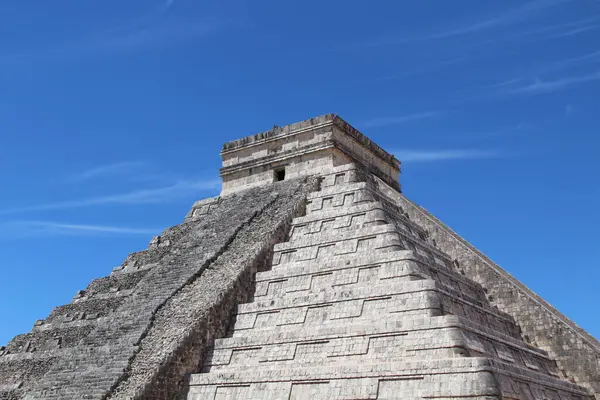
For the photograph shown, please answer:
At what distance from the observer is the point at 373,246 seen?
1200cm

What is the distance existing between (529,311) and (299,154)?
6.81 m

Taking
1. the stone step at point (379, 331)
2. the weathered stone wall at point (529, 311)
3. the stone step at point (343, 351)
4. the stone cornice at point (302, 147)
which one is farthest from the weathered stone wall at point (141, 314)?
the weathered stone wall at point (529, 311)

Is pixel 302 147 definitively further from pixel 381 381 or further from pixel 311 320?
pixel 381 381

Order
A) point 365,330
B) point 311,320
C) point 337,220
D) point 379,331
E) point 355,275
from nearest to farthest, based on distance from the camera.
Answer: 1. point 379,331
2. point 365,330
3. point 311,320
4. point 355,275
5. point 337,220

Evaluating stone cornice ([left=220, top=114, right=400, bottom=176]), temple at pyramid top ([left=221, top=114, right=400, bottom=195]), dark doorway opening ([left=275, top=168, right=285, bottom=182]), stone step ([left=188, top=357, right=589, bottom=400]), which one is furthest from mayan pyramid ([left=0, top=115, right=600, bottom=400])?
dark doorway opening ([left=275, top=168, right=285, bottom=182])

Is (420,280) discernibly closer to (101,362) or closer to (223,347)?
(223,347)

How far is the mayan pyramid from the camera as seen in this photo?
9812 millimetres

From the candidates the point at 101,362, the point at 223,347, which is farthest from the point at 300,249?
the point at 101,362

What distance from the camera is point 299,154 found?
55.6 feet

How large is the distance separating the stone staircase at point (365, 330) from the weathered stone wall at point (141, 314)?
583 mm

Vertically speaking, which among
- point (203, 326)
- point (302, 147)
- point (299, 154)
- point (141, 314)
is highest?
point (302, 147)


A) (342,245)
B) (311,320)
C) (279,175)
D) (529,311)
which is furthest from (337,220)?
(279,175)

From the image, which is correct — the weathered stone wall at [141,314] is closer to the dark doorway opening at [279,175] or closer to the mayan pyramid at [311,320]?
the mayan pyramid at [311,320]

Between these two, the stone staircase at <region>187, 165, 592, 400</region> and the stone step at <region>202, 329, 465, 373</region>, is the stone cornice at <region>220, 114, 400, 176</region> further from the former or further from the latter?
the stone step at <region>202, 329, 465, 373</region>
